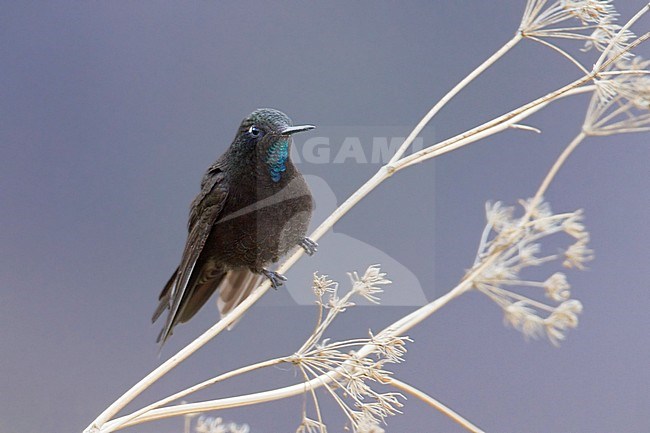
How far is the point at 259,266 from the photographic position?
1.22 m

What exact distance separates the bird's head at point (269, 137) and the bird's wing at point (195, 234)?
0.09 meters

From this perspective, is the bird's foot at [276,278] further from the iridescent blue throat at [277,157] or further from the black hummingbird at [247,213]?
the iridescent blue throat at [277,157]

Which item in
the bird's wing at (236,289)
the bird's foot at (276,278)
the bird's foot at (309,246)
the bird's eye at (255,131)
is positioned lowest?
the bird's wing at (236,289)

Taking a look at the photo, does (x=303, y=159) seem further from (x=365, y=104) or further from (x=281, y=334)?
(x=281, y=334)

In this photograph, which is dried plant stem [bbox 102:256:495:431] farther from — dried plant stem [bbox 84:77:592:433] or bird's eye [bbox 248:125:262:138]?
bird's eye [bbox 248:125:262:138]

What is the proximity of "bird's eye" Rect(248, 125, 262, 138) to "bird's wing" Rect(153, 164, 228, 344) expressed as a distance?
10cm

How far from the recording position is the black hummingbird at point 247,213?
114 cm

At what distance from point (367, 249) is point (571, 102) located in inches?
24.8

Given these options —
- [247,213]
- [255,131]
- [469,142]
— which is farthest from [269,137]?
[469,142]

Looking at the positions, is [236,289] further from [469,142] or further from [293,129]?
[469,142]

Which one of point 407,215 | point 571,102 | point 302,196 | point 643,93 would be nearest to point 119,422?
point 302,196

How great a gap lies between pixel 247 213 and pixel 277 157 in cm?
11

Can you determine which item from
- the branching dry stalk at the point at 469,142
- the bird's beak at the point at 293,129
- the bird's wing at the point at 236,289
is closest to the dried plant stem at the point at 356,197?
the branching dry stalk at the point at 469,142

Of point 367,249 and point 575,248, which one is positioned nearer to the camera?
point 575,248
